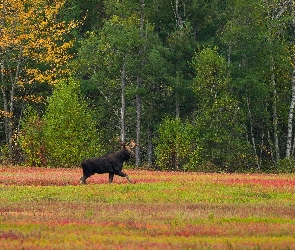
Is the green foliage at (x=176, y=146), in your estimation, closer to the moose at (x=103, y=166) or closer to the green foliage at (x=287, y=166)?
the green foliage at (x=287, y=166)

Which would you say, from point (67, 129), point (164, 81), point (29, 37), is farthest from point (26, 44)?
point (164, 81)

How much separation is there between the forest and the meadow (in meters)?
16.2

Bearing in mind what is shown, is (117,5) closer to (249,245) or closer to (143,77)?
(143,77)

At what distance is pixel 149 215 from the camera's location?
21.1m

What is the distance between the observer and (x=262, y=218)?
20438 millimetres

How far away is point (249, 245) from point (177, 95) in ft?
A: 135

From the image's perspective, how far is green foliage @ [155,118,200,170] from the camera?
5138 centimetres

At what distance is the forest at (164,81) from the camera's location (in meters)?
50.8

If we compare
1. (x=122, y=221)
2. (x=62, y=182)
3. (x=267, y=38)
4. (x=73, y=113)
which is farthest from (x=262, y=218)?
(x=267, y=38)

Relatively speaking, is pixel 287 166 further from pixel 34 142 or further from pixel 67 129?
pixel 34 142

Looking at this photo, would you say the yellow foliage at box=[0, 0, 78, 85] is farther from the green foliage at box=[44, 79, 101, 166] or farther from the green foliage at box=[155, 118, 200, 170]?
the green foliage at box=[155, 118, 200, 170]

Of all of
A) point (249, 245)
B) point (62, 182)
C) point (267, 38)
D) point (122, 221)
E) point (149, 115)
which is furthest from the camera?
point (149, 115)

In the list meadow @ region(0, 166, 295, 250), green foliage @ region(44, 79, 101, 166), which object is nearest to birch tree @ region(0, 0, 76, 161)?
green foliage @ region(44, 79, 101, 166)

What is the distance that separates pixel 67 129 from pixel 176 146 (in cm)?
731
